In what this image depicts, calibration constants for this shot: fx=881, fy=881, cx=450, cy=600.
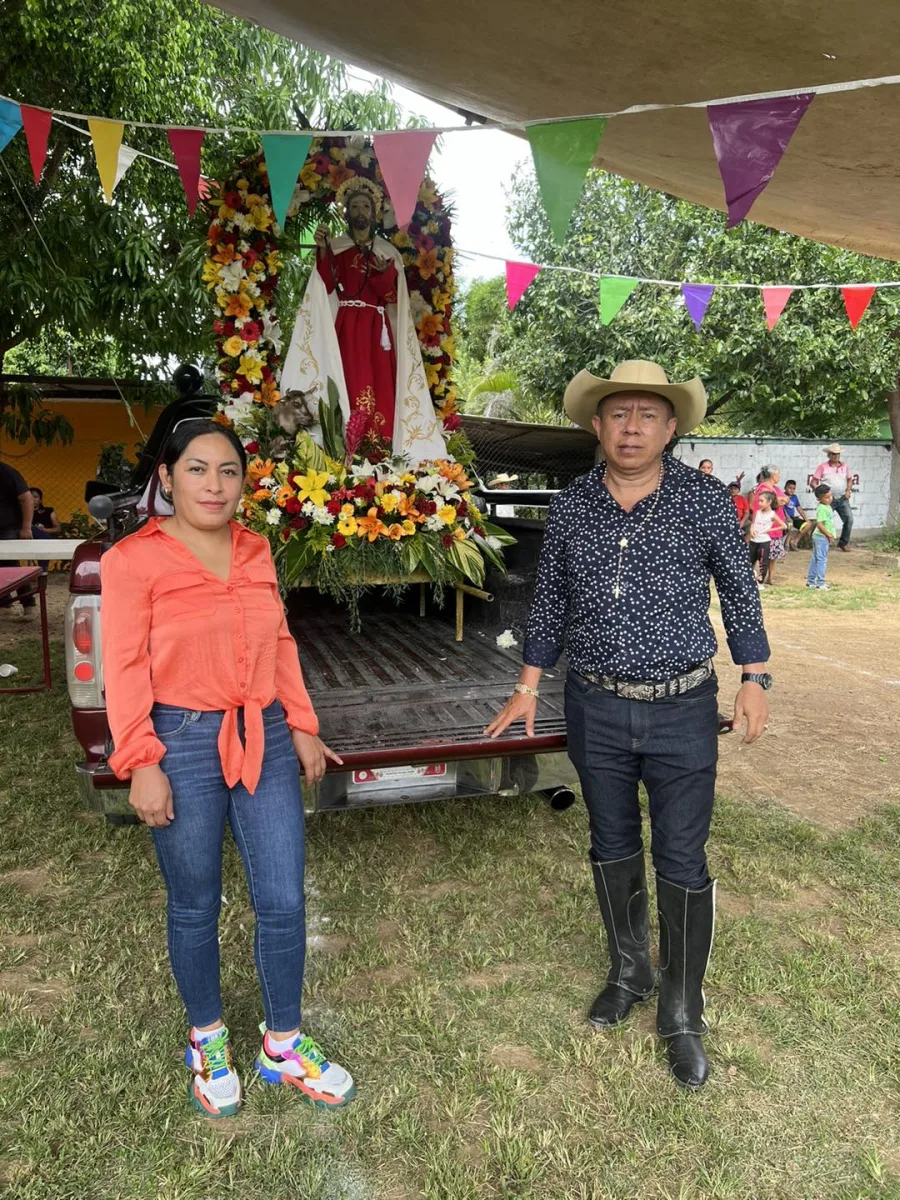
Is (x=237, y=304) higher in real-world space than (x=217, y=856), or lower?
higher

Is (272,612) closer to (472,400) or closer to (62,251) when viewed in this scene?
(62,251)

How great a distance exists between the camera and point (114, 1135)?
82.1 inches

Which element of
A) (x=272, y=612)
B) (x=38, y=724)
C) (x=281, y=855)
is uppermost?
(x=272, y=612)

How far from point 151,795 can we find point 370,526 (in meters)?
2.45

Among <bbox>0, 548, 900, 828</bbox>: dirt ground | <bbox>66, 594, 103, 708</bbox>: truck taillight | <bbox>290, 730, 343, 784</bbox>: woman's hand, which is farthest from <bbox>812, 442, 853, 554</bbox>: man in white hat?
<bbox>290, 730, 343, 784</bbox>: woman's hand

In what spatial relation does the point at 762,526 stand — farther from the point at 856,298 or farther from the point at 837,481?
the point at 856,298

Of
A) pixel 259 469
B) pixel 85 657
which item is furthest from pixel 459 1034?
pixel 259 469

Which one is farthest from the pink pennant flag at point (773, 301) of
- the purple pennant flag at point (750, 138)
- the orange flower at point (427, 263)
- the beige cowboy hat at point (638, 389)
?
the beige cowboy hat at point (638, 389)

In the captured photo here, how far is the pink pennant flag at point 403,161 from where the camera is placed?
12.2ft

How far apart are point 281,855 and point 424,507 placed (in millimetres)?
2536

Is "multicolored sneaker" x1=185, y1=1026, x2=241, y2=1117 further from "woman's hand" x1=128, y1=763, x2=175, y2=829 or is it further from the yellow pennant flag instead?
the yellow pennant flag

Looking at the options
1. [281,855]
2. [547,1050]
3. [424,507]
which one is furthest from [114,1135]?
[424,507]

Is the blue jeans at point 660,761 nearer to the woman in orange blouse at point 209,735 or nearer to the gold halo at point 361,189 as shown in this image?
the woman in orange blouse at point 209,735

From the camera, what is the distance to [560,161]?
3.55m
